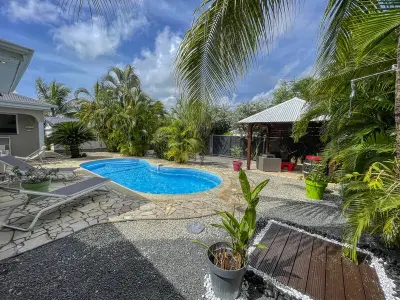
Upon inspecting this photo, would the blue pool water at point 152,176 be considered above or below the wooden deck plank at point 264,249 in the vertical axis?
below

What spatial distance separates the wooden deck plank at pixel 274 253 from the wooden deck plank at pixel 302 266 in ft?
0.82

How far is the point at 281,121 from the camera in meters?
9.09

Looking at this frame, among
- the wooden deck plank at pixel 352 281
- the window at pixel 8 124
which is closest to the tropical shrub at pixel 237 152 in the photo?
the wooden deck plank at pixel 352 281

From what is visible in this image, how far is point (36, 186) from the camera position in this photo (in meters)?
4.93

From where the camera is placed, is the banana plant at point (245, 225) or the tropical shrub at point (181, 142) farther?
the tropical shrub at point (181, 142)

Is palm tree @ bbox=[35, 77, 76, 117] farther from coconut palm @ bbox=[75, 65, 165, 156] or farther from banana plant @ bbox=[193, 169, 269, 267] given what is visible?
banana plant @ bbox=[193, 169, 269, 267]

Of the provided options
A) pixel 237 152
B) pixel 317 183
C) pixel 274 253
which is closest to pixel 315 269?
pixel 274 253

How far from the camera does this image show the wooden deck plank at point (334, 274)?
2.34 metres

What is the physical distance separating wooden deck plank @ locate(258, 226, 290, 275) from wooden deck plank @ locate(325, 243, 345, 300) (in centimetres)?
64

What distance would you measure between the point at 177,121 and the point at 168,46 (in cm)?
851

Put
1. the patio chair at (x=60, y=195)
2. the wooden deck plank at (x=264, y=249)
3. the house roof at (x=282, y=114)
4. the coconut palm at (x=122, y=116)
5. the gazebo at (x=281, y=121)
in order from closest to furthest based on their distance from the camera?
the wooden deck plank at (x=264, y=249)
the patio chair at (x=60, y=195)
the house roof at (x=282, y=114)
the gazebo at (x=281, y=121)
the coconut palm at (x=122, y=116)

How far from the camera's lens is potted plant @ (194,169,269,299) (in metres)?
2.25

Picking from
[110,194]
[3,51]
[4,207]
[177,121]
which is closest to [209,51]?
[3,51]

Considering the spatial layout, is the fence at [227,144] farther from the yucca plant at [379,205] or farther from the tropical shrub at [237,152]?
the yucca plant at [379,205]
